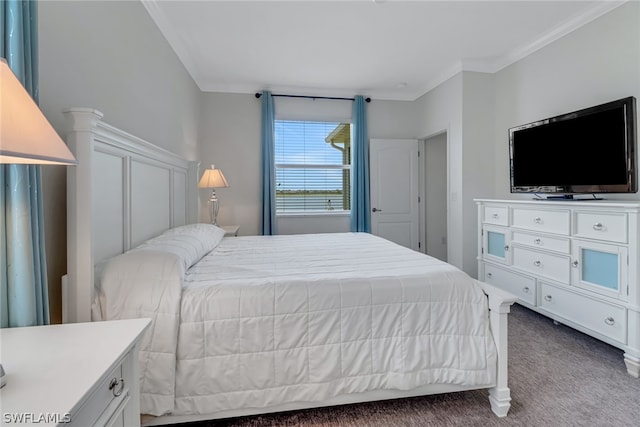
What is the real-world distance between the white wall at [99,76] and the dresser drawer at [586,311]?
314cm

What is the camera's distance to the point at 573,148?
2.61 m

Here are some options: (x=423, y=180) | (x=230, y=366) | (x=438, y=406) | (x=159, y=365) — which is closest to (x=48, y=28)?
(x=159, y=365)

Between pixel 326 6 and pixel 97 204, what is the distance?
2294mm

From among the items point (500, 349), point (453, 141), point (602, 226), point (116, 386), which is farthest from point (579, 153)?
point (116, 386)

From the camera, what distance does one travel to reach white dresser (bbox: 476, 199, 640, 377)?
1.97m

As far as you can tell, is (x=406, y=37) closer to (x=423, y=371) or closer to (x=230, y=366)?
(x=423, y=371)

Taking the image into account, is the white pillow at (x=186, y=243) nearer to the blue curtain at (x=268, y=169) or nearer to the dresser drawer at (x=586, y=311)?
the blue curtain at (x=268, y=169)

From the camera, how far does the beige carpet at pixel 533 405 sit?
A: 156 centimetres

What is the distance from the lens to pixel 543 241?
2.60m

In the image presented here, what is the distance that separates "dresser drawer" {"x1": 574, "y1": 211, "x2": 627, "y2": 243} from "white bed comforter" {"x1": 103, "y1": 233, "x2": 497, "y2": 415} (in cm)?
122

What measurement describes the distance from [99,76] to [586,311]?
136 inches

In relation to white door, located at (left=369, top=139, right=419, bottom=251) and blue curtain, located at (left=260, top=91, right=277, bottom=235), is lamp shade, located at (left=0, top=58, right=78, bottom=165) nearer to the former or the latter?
blue curtain, located at (left=260, top=91, right=277, bottom=235)

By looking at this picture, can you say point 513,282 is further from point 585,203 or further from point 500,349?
point 500,349

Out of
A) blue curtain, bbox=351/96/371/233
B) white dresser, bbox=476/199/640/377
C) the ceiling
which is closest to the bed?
white dresser, bbox=476/199/640/377
